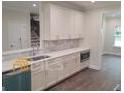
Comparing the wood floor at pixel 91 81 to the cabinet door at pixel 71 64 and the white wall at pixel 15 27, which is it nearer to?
the cabinet door at pixel 71 64

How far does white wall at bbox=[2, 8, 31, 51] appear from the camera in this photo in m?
2.80

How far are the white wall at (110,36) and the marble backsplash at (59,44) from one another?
3.95 m

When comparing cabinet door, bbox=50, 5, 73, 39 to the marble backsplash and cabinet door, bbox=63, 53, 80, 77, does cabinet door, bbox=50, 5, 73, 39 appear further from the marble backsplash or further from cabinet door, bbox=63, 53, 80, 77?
cabinet door, bbox=63, 53, 80, 77

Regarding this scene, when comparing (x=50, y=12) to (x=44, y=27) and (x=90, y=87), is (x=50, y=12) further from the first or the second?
(x=90, y=87)

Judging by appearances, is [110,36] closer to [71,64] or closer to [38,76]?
[71,64]

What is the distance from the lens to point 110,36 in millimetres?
8555

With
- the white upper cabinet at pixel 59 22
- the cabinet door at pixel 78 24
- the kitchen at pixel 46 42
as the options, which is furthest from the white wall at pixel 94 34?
the white upper cabinet at pixel 59 22

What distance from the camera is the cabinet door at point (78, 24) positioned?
485 centimetres

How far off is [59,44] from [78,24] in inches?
47.9

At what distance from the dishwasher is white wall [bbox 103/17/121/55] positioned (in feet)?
23.3

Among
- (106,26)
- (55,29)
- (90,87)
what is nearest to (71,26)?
(55,29)

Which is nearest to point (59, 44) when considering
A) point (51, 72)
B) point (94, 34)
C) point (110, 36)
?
point (51, 72)

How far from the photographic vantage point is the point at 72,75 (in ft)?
14.5

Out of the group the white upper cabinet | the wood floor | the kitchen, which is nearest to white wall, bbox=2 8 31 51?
the kitchen
